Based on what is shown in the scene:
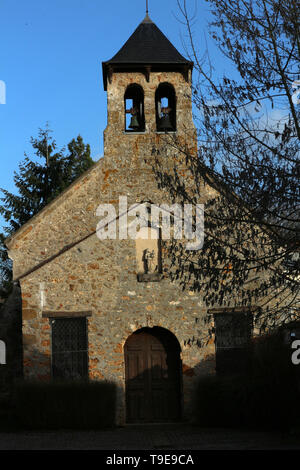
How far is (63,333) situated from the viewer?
16.2 meters

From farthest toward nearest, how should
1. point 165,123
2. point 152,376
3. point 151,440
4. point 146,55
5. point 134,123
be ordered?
point 146,55, point 134,123, point 165,123, point 152,376, point 151,440

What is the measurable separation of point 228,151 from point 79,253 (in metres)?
7.75

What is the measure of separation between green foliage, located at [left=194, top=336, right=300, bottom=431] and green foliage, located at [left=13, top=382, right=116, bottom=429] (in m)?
2.51

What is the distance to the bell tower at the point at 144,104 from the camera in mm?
18484

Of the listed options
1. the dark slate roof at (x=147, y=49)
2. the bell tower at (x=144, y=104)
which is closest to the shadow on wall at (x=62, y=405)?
the bell tower at (x=144, y=104)

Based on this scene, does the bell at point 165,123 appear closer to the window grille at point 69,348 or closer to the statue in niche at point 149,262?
the statue in niche at point 149,262

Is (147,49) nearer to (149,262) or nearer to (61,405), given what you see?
(149,262)

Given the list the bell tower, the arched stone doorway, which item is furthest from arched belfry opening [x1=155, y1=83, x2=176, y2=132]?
the arched stone doorway

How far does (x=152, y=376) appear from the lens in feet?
54.1

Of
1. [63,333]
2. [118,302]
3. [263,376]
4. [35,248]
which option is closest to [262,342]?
[263,376]

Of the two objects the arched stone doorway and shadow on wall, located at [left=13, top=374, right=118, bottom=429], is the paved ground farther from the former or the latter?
the arched stone doorway

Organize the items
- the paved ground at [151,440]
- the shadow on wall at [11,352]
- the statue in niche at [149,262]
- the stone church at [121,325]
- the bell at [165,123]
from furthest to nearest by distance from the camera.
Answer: the bell at [165,123] → the shadow on wall at [11,352] → the statue in niche at [149,262] → the stone church at [121,325] → the paved ground at [151,440]

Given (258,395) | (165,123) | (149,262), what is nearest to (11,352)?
(149,262)

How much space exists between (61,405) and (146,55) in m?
10.5
